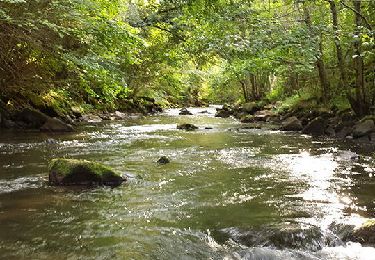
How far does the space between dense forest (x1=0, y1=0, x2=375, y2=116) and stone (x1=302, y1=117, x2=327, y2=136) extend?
4.45 feet

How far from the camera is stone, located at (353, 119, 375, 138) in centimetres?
1487

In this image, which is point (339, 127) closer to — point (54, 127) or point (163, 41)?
point (163, 41)


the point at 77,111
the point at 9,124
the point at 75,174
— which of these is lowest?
the point at 75,174

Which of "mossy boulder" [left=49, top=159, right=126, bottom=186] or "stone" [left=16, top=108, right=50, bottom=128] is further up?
"stone" [left=16, top=108, right=50, bottom=128]

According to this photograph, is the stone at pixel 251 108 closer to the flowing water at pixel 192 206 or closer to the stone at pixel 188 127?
the stone at pixel 188 127

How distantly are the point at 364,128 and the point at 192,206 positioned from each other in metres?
10.3

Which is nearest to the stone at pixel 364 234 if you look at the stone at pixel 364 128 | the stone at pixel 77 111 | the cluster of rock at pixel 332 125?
the cluster of rock at pixel 332 125

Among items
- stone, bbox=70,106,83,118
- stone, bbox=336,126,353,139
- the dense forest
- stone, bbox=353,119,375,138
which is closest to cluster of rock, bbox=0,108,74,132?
the dense forest

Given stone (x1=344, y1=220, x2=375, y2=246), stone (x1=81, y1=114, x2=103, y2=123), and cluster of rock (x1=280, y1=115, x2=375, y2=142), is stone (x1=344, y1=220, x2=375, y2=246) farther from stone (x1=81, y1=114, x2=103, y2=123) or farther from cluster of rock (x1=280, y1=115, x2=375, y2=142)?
stone (x1=81, y1=114, x2=103, y2=123)

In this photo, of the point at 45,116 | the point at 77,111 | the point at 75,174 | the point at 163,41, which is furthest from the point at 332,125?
the point at 77,111

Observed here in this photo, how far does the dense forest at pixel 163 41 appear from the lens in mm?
9297

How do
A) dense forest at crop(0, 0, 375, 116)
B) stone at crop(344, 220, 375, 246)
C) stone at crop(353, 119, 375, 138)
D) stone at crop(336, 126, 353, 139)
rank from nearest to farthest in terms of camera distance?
stone at crop(344, 220, 375, 246) < dense forest at crop(0, 0, 375, 116) < stone at crop(353, 119, 375, 138) < stone at crop(336, 126, 353, 139)

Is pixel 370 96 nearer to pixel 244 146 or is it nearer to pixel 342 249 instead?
pixel 244 146

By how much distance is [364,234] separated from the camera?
548 centimetres
